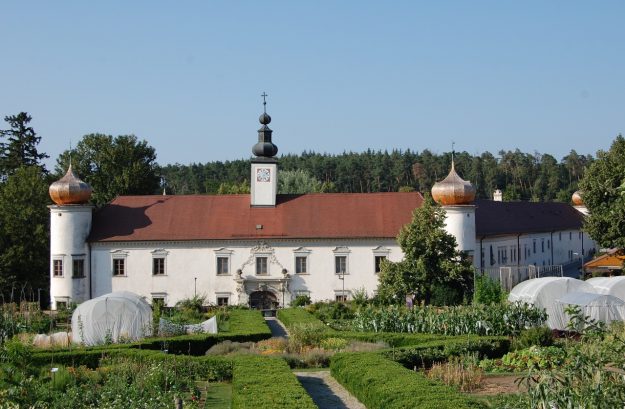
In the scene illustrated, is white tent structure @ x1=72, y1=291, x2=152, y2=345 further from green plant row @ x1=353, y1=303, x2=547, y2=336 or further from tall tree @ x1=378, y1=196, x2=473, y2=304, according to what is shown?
tall tree @ x1=378, y1=196, x2=473, y2=304

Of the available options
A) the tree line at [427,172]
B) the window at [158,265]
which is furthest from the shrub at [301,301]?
the tree line at [427,172]

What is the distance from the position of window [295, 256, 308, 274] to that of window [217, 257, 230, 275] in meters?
3.30

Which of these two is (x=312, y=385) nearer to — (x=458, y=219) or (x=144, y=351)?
(x=144, y=351)

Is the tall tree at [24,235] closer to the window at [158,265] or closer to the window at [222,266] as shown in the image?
the window at [158,265]

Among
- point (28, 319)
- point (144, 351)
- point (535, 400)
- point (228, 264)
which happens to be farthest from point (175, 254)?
point (535, 400)

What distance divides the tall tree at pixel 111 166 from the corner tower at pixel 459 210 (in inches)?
966

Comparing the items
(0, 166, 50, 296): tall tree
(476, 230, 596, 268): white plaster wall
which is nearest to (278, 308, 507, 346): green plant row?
(476, 230, 596, 268): white plaster wall

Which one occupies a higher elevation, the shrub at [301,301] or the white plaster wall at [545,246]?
the white plaster wall at [545,246]

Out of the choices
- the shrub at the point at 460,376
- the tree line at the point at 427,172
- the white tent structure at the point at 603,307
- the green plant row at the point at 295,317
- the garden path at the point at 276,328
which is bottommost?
the shrub at the point at 460,376

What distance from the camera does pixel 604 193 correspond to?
41281 millimetres

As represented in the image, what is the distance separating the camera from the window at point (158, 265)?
42.2 meters

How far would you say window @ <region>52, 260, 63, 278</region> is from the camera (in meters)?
41.1

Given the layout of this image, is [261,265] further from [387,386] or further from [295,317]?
[387,386]

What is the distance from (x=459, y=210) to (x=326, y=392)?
23.2 meters
